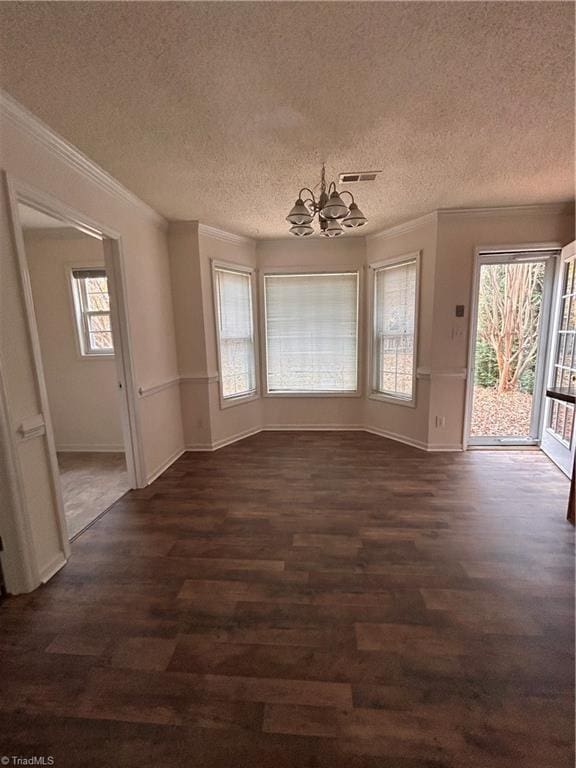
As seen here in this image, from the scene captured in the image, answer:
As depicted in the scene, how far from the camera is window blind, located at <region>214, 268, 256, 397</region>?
403 centimetres

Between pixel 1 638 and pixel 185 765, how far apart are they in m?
1.14

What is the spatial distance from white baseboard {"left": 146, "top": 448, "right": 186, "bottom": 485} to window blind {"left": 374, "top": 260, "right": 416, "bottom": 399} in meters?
2.69

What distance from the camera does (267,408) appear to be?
4.68m

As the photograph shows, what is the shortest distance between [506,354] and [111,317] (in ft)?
16.8

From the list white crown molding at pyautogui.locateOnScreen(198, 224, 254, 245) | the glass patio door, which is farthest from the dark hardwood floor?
white crown molding at pyautogui.locateOnScreen(198, 224, 254, 245)

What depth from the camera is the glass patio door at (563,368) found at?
317cm

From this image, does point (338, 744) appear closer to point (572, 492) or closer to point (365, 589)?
point (365, 589)

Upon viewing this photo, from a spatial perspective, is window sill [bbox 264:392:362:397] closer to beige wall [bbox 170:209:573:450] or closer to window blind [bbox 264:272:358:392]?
window blind [bbox 264:272:358:392]

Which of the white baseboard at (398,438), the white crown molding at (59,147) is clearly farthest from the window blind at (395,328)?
the white crown molding at (59,147)

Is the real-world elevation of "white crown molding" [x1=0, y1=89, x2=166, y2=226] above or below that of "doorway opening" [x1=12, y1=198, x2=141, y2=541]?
above

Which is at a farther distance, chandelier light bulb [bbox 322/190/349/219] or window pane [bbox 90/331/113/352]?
window pane [bbox 90/331/113/352]

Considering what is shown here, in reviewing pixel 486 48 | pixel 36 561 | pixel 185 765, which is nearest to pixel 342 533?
pixel 185 765

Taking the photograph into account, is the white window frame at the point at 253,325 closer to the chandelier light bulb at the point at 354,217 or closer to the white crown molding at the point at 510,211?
the chandelier light bulb at the point at 354,217

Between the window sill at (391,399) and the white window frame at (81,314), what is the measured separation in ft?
10.9
